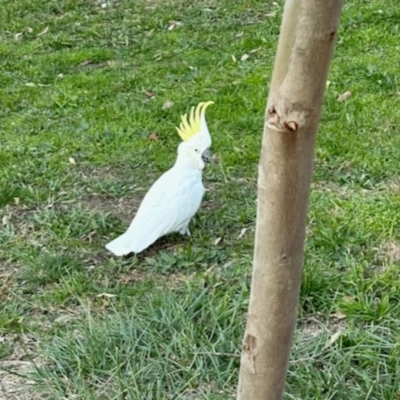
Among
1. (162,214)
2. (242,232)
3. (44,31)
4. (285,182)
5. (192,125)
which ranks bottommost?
(44,31)

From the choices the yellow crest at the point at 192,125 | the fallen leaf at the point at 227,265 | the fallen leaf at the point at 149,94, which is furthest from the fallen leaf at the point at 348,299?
the fallen leaf at the point at 149,94

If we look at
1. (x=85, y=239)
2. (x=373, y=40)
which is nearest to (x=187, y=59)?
(x=373, y=40)

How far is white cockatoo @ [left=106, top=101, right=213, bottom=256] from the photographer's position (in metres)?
3.03

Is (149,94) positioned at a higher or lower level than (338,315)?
lower

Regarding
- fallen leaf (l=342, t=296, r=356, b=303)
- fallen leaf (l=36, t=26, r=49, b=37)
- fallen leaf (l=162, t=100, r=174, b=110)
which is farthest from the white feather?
fallen leaf (l=36, t=26, r=49, b=37)

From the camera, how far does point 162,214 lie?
3.06 m

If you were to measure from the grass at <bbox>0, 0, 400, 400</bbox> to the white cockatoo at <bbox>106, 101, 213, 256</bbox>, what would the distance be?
91mm

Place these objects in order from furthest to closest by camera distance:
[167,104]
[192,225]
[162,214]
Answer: [167,104] → [192,225] → [162,214]

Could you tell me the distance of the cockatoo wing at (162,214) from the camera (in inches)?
119

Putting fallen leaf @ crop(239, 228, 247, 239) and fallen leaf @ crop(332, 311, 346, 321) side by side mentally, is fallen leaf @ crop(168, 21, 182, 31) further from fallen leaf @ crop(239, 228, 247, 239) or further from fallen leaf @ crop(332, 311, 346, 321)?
fallen leaf @ crop(332, 311, 346, 321)

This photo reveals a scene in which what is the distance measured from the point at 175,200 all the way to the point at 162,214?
3.2 inches

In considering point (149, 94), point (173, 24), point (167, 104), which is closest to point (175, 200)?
point (167, 104)

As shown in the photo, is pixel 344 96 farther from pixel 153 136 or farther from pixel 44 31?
pixel 44 31

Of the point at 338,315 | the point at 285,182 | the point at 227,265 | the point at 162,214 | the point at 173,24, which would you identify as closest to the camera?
the point at 285,182
